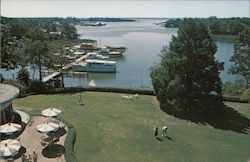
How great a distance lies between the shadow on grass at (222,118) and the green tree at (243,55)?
Answer: 7.63 metres

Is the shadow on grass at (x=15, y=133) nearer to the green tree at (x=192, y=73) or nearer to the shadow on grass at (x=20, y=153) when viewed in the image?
the shadow on grass at (x=20, y=153)

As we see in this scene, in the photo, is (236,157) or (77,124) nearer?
(236,157)

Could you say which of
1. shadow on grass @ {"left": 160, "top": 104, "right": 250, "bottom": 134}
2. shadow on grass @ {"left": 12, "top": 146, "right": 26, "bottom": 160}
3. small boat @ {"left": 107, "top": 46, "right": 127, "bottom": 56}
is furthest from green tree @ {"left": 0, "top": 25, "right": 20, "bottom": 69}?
small boat @ {"left": 107, "top": 46, "right": 127, "bottom": 56}

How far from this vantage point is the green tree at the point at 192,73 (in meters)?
32.5

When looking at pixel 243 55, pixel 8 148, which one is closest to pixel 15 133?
pixel 8 148

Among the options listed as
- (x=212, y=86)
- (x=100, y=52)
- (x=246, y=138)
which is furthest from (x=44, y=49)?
(x=100, y=52)

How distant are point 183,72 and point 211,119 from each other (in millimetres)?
5530

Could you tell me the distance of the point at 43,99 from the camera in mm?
35156

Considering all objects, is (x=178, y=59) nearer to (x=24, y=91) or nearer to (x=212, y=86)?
(x=212, y=86)

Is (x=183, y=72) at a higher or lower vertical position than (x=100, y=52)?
higher

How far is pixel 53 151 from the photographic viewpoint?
69.6 feet

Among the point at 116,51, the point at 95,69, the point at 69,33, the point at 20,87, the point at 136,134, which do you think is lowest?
the point at 95,69

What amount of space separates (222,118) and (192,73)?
5.33 m

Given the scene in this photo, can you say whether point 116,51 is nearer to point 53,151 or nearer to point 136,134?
point 136,134
